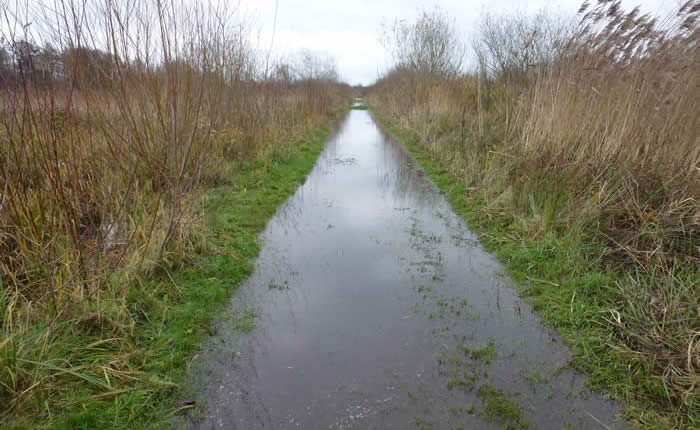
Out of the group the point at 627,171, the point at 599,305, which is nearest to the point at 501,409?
the point at 599,305

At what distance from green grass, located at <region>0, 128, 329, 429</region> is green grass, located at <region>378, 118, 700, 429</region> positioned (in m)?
2.50

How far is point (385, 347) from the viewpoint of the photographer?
2.78 meters

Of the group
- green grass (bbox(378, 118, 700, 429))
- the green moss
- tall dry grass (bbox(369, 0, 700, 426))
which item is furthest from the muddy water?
tall dry grass (bbox(369, 0, 700, 426))

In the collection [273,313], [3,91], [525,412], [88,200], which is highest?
[3,91]

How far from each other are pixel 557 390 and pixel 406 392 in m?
0.93

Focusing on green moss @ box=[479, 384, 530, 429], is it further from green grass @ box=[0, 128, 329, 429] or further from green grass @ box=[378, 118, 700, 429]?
green grass @ box=[0, 128, 329, 429]

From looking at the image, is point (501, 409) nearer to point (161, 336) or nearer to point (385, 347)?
point (385, 347)

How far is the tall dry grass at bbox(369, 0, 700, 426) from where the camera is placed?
Answer: 2.47 m

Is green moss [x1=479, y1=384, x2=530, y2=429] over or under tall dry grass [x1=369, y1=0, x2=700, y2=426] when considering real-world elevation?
under

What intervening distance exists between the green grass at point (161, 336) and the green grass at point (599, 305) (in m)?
2.50

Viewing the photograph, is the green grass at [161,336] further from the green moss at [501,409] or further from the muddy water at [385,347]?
the green moss at [501,409]

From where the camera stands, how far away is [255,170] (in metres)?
7.81

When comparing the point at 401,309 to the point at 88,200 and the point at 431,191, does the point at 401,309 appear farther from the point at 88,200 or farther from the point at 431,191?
the point at 431,191

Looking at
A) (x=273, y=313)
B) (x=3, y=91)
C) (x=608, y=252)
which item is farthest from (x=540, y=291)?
(x=3, y=91)
